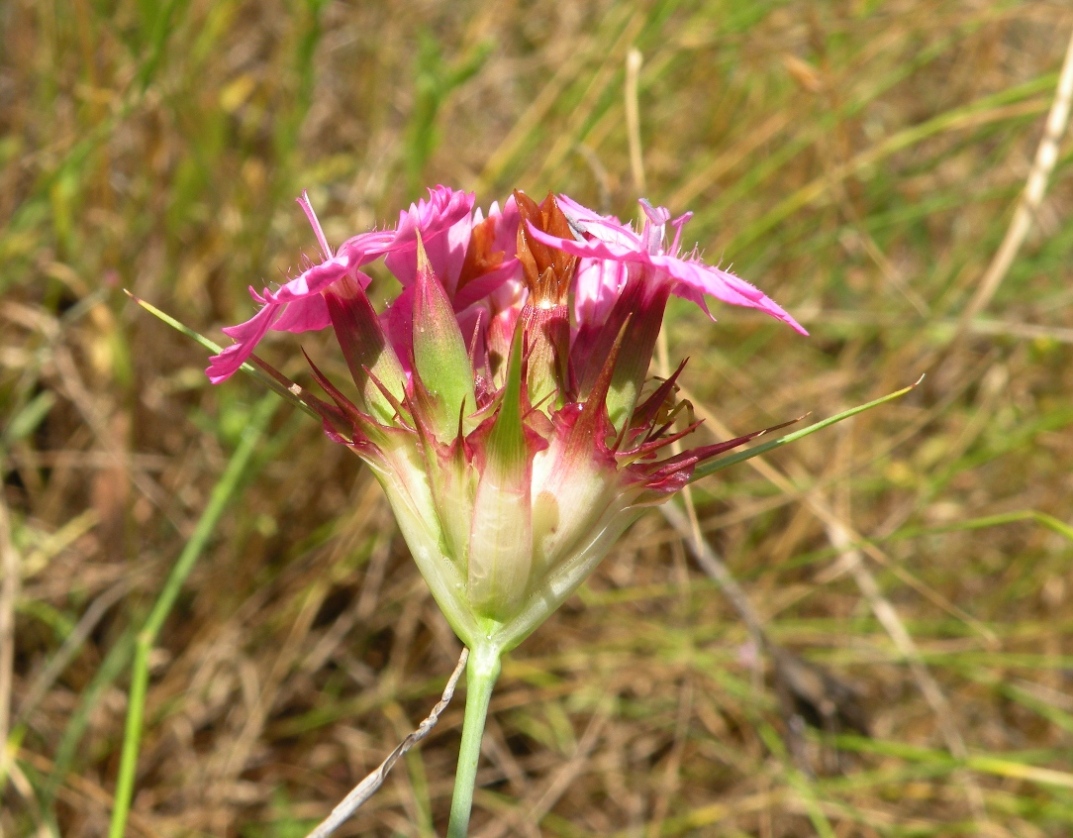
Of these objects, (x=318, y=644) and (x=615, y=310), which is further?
(x=318, y=644)

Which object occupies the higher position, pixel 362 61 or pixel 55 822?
pixel 362 61

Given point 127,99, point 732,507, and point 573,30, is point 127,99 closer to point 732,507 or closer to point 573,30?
point 573,30

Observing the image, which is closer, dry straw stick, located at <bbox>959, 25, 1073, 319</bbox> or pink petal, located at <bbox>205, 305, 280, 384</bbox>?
pink petal, located at <bbox>205, 305, 280, 384</bbox>

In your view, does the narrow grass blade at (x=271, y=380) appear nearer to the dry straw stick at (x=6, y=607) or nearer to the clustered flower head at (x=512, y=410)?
the clustered flower head at (x=512, y=410)

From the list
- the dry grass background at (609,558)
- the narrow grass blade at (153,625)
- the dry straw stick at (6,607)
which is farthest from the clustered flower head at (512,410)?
the dry straw stick at (6,607)

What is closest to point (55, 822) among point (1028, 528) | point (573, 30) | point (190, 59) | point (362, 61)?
point (190, 59)

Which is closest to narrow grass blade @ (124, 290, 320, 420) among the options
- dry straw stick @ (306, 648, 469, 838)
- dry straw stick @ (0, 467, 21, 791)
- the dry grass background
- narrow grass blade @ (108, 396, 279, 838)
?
dry straw stick @ (306, 648, 469, 838)

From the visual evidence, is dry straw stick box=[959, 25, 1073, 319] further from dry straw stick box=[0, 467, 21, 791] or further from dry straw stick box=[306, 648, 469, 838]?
dry straw stick box=[0, 467, 21, 791]

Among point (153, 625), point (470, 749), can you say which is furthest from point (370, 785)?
point (153, 625)
